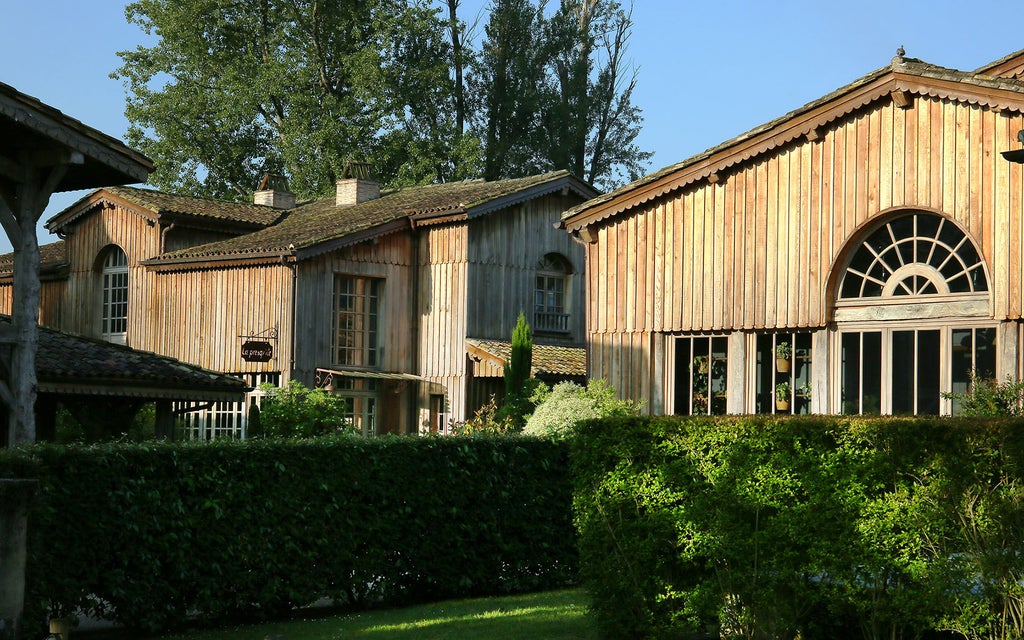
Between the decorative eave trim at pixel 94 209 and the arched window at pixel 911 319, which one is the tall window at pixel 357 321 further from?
the arched window at pixel 911 319

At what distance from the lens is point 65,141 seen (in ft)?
47.8

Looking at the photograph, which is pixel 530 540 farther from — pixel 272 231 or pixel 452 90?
pixel 452 90

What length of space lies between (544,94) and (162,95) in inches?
547

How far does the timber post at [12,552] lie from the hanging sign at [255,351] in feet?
57.3

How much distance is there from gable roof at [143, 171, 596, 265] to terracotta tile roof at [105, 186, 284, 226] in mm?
569

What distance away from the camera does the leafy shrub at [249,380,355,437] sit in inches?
990

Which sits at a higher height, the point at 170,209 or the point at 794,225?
the point at 170,209

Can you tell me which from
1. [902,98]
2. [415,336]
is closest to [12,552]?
[902,98]

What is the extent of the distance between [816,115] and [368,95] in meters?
29.0

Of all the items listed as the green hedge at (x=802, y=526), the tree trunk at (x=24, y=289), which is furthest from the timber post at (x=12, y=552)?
the tree trunk at (x=24, y=289)

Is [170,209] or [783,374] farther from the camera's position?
[170,209]

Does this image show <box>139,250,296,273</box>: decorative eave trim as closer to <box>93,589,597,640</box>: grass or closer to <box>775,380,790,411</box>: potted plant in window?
<box>775,380,790,411</box>: potted plant in window

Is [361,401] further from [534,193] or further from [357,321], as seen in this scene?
[534,193]

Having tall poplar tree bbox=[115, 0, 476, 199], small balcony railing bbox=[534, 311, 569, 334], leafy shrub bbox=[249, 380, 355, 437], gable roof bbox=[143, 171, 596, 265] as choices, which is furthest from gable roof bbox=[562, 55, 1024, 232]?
tall poplar tree bbox=[115, 0, 476, 199]
